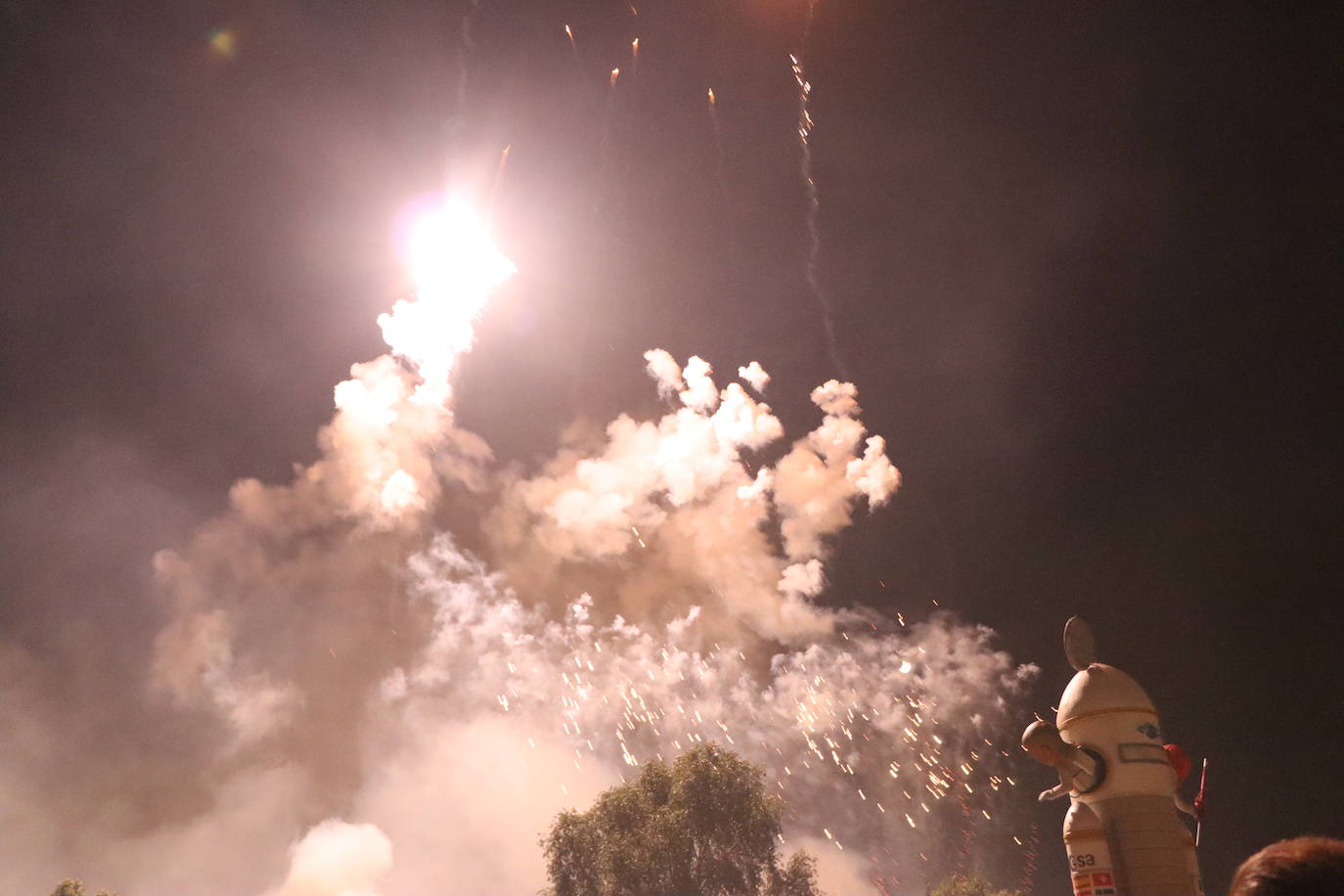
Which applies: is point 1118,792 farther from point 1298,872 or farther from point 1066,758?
point 1298,872

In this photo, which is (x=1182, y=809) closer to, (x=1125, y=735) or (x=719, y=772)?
(x=1125, y=735)

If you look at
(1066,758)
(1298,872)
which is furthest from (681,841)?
(1298,872)

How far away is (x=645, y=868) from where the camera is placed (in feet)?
134

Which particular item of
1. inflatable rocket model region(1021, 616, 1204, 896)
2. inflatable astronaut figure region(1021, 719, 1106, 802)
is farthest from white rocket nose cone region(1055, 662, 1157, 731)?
inflatable astronaut figure region(1021, 719, 1106, 802)

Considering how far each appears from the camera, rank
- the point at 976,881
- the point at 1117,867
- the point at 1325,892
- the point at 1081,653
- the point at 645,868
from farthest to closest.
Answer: the point at 976,881, the point at 645,868, the point at 1081,653, the point at 1117,867, the point at 1325,892

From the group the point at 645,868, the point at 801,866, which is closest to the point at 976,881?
the point at 801,866

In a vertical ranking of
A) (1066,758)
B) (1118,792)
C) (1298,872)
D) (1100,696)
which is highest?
(1100,696)

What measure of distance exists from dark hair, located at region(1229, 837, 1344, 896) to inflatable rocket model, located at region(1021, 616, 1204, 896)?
1875cm

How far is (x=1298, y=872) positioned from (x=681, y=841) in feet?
143

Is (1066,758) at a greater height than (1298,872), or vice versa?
(1066,758)

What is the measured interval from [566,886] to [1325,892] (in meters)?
44.9

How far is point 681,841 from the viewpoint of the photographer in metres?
42.1

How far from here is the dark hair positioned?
8.10 ft

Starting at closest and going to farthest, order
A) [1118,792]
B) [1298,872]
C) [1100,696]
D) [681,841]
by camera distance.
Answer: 1. [1298,872]
2. [1118,792]
3. [1100,696]
4. [681,841]
